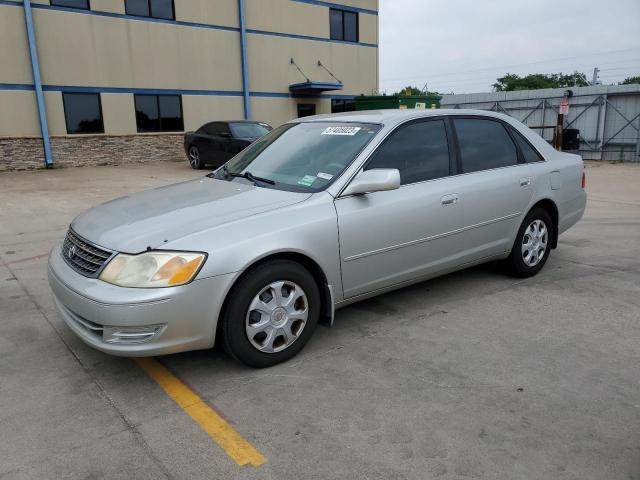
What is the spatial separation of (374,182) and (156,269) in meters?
1.51

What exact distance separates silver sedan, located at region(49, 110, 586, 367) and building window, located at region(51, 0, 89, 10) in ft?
50.9

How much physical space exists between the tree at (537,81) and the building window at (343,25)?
4697 cm

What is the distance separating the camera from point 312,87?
21500 millimetres

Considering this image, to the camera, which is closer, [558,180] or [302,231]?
[302,231]

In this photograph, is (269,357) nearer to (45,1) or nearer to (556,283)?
(556,283)

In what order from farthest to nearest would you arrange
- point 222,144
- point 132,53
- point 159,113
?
point 159,113 → point 132,53 → point 222,144

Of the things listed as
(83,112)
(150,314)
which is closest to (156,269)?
(150,314)

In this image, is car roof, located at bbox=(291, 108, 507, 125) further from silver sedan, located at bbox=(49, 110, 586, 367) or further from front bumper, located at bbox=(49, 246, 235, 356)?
front bumper, located at bbox=(49, 246, 235, 356)

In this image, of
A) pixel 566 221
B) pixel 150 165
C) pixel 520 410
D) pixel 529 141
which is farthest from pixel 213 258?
pixel 150 165

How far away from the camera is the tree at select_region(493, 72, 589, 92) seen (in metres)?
65.4

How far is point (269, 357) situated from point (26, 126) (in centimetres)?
1647

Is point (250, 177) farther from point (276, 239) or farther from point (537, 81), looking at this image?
point (537, 81)

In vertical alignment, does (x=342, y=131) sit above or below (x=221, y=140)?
above

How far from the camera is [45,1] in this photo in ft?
53.5
